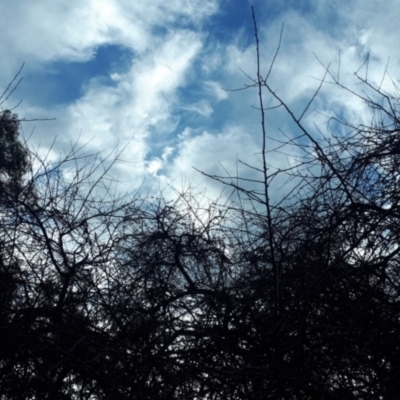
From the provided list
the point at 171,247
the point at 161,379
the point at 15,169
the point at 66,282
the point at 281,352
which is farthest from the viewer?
the point at 15,169

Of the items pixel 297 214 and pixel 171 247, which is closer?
pixel 297 214

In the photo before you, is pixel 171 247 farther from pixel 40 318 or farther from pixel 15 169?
pixel 15 169

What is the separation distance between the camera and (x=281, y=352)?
8.96ft

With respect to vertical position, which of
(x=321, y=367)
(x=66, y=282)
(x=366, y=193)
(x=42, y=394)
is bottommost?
(x=42, y=394)

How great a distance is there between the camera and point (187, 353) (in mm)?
3109

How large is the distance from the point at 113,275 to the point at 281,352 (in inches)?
74.0

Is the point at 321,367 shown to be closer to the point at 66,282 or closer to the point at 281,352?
the point at 281,352

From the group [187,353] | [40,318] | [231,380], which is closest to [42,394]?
[40,318]

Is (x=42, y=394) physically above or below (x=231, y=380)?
below

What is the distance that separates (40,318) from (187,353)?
1332 millimetres

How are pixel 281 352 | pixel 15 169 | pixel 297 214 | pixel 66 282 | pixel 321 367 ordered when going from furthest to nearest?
1. pixel 15 169
2. pixel 66 282
3. pixel 297 214
4. pixel 321 367
5. pixel 281 352

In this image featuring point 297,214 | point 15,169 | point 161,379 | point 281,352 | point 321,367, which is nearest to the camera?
point 281,352

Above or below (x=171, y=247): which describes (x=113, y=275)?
below

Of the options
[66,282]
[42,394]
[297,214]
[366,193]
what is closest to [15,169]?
[66,282]
